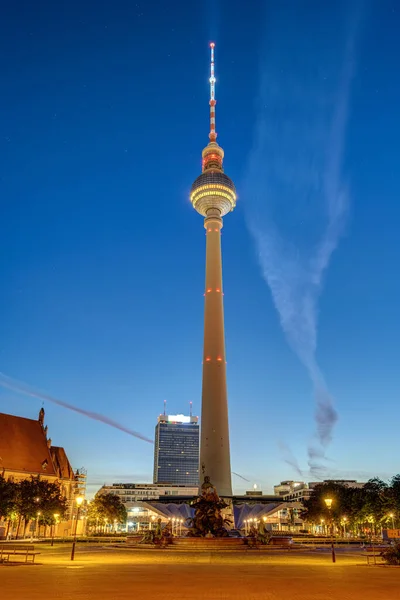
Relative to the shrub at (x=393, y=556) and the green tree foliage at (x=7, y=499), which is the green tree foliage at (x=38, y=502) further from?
the shrub at (x=393, y=556)

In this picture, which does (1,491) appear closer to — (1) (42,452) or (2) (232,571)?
(1) (42,452)

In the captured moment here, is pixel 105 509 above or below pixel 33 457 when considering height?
below

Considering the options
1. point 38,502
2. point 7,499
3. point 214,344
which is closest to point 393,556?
point 7,499

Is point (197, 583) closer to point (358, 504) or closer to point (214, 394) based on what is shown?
point (358, 504)

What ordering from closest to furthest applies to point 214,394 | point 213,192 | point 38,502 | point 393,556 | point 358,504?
point 393,556
point 38,502
point 358,504
point 214,394
point 213,192

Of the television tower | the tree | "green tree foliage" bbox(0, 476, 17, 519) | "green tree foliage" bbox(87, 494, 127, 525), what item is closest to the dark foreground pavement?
"green tree foliage" bbox(0, 476, 17, 519)

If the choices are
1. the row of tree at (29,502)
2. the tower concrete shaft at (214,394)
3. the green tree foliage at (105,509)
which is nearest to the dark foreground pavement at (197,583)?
the row of tree at (29,502)
